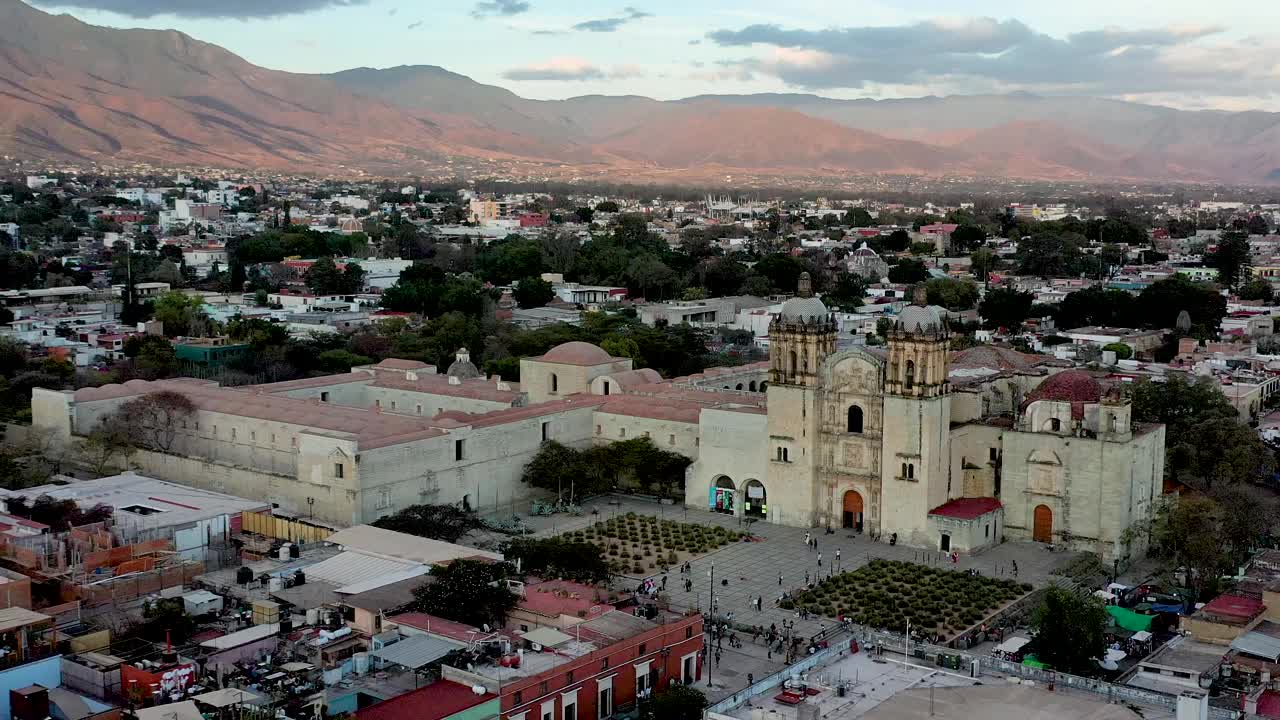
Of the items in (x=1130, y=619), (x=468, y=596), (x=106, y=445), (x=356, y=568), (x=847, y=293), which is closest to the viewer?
(x=468, y=596)

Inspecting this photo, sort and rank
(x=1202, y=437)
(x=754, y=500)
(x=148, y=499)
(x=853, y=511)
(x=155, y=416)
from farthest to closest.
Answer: (x=155, y=416), (x=1202, y=437), (x=754, y=500), (x=853, y=511), (x=148, y=499)

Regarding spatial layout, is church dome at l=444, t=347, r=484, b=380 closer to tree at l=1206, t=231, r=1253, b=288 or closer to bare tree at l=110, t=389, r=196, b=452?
bare tree at l=110, t=389, r=196, b=452

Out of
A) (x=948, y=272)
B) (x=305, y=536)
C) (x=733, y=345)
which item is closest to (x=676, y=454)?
(x=305, y=536)

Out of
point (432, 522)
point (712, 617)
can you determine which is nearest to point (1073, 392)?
point (712, 617)

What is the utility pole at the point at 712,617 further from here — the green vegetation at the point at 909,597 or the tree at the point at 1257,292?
the tree at the point at 1257,292

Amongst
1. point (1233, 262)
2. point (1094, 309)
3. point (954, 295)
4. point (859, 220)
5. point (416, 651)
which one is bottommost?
point (416, 651)

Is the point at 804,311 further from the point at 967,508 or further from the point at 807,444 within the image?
the point at 967,508

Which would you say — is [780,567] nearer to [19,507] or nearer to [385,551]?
[385,551]

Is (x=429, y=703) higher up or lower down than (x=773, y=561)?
higher up
